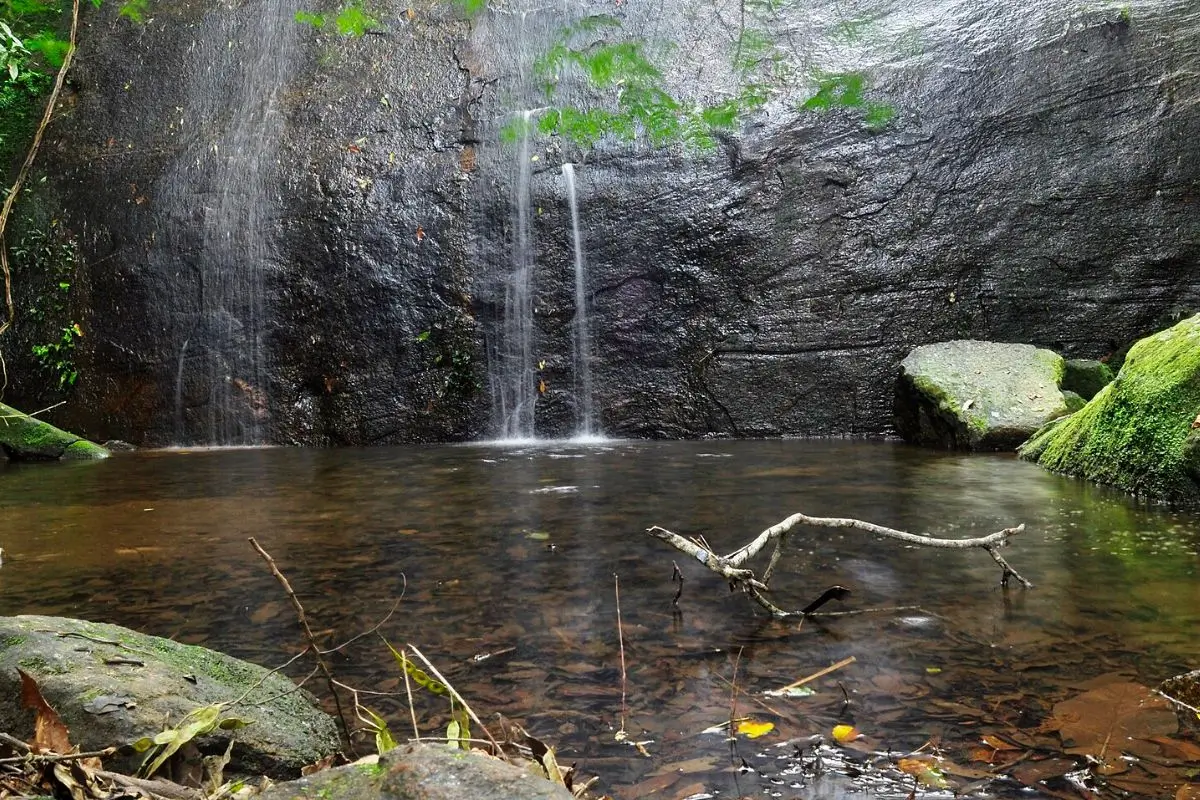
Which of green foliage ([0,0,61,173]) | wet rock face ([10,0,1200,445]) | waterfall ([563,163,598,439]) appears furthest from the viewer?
green foliage ([0,0,61,173])

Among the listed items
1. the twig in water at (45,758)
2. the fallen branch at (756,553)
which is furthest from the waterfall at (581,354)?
the twig in water at (45,758)

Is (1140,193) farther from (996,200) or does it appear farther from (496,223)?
(496,223)

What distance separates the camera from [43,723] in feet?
5.03

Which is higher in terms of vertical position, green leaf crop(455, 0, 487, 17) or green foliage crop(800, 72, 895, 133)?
green leaf crop(455, 0, 487, 17)

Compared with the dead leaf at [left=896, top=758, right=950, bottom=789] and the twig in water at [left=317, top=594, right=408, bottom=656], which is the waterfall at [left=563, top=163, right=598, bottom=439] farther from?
the dead leaf at [left=896, top=758, right=950, bottom=789]

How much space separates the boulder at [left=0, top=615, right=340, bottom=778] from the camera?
1.60 meters

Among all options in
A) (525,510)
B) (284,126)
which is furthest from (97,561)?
(284,126)

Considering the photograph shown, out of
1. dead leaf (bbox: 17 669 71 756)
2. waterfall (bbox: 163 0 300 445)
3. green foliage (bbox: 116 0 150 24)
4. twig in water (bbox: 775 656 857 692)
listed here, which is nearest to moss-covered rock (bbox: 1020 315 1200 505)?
twig in water (bbox: 775 656 857 692)

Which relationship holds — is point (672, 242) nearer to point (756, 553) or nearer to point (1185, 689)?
point (756, 553)

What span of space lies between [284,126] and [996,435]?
345 inches

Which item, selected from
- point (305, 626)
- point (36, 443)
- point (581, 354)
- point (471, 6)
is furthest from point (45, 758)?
point (471, 6)

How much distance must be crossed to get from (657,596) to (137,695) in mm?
1654

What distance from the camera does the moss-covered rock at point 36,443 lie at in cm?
876

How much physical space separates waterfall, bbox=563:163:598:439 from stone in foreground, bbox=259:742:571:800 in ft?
29.1
